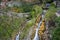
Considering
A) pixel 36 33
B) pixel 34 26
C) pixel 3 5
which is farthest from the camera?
pixel 3 5

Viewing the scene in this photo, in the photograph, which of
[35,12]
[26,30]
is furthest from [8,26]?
[35,12]

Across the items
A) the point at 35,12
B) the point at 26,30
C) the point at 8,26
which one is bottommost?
the point at 8,26

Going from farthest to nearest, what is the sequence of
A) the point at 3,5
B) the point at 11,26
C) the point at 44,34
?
1. the point at 3,5
2. the point at 11,26
3. the point at 44,34

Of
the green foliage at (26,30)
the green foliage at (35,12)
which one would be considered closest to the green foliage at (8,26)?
the green foliage at (26,30)

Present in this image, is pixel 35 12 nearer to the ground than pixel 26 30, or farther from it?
farther from it

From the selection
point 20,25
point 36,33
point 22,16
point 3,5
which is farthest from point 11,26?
point 3,5

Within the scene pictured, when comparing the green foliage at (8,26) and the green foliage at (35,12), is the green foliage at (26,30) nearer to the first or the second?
the green foliage at (8,26)

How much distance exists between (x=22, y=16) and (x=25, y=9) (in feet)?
6.42

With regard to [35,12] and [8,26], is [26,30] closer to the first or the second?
[8,26]

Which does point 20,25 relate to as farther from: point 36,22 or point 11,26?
point 36,22

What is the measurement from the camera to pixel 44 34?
16797mm

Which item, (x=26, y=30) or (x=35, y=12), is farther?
(x=35, y=12)

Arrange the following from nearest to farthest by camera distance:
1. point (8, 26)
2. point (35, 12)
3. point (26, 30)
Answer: point (26, 30)
point (8, 26)
point (35, 12)

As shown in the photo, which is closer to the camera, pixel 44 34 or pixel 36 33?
pixel 44 34
